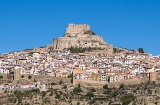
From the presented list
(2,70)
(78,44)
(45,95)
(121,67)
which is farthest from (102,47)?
(45,95)

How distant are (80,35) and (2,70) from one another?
18612 mm

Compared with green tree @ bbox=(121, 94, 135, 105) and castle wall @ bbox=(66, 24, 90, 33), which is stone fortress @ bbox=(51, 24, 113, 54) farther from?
green tree @ bbox=(121, 94, 135, 105)

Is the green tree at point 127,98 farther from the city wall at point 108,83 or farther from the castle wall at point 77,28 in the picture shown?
the castle wall at point 77,28

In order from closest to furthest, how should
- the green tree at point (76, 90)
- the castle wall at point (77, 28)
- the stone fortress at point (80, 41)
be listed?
the green tree at point (76, 90), the stone fortress at point (80, 41), the castle wall at point (77, 28)

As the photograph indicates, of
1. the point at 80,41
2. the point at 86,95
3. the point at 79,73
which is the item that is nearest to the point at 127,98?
the point at 86,95

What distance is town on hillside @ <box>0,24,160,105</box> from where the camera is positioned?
56.7 metres

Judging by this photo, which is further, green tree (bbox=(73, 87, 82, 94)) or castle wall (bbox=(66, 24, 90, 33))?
castle wall (bbox=(66, 24, 90, 33))

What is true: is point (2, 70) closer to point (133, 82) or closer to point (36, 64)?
point (36, 64)

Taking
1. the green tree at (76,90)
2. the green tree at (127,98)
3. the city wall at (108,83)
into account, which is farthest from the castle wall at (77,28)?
the green tree at (127,98)

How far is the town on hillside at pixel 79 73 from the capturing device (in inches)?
2232

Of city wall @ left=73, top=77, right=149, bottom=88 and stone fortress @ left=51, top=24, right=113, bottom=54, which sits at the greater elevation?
stone fortress @ left=51, top=24, right=113, bottom=54

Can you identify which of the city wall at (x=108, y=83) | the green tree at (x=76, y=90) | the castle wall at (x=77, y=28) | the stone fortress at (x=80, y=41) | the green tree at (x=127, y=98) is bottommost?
Result: the green tree at (x=127, y=98)

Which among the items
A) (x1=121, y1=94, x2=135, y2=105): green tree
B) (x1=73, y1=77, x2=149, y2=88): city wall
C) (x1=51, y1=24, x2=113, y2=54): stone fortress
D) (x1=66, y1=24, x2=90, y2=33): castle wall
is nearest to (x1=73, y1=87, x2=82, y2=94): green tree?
(x1=73, y1=77, x2=149, y2=88): city wall

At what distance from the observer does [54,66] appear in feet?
238
